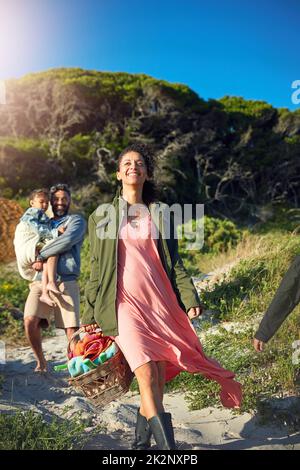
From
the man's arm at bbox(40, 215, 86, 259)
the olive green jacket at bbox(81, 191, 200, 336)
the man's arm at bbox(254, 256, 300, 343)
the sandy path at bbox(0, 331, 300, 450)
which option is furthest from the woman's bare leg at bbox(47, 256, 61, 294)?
the man's arm at bbox(254, 256, 300, 343)

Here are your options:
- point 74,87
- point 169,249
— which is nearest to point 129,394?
point 169,249

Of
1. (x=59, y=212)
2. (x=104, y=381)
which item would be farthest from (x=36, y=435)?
(x=59, y=212)

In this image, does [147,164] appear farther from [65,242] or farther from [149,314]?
[65,242]

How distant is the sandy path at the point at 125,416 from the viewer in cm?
336

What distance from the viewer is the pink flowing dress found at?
308 centimetres

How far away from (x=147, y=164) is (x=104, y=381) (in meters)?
1.40

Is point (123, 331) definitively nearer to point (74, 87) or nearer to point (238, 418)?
point (238, 418)

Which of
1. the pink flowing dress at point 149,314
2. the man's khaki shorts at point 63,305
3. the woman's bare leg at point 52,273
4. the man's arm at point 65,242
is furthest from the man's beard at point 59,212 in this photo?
the pink flowing dress at point 149,314

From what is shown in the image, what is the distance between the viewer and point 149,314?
10.4 feet

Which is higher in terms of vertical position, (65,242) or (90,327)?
(65,242)

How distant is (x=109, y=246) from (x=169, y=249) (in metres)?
0.37

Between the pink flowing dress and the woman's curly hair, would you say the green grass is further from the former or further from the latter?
the woman's curly hair

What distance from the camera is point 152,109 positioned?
64.8 ft

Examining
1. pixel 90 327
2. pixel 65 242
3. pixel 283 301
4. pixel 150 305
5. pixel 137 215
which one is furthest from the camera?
pixel 65 242
